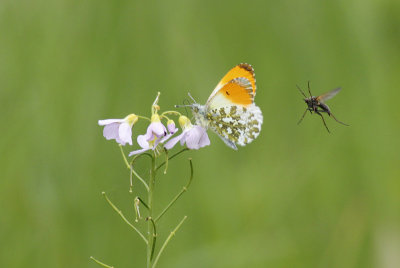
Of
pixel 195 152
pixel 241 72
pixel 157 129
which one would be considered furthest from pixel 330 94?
pixel 195 152

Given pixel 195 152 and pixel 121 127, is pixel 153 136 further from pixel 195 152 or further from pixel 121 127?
pixel 195 152

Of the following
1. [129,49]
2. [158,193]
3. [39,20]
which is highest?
[39,20]

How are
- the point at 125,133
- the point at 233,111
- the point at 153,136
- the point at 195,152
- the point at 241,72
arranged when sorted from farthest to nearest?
the point at 195,152
the point at 233,111
the point at 241,72
the point at 125,133
the point at 153,136

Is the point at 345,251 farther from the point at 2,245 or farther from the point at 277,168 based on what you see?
the point at 2,245

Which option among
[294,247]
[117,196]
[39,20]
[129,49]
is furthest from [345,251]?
[39,20]

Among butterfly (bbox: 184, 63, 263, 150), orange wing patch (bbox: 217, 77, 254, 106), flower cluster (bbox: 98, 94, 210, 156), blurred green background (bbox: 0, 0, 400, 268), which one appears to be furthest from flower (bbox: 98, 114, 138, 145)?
blurred green background (bbox: 0, 0, 400, 268)

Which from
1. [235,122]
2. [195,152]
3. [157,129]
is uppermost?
[157,129]
